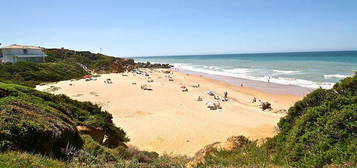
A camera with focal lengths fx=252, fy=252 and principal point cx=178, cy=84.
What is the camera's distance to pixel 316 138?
5102 millimetres

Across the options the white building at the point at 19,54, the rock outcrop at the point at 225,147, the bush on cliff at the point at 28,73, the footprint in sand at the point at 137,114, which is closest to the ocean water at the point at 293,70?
the footprint in sand at the point at 137,114

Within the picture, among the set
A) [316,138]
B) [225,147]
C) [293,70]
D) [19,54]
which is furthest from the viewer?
[293,70]

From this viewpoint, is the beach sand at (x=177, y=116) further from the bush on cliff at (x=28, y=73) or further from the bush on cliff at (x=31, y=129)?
the bush on cliff at (x=28, y=73)

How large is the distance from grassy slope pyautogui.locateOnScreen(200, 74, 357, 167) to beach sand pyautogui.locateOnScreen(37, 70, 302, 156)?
13.4 feet

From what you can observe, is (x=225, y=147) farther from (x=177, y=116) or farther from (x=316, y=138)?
(x=177, y=116)

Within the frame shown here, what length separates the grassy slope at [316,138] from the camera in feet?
14.9

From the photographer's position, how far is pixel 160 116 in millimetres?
15836

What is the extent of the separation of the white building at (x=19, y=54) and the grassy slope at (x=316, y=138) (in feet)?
154

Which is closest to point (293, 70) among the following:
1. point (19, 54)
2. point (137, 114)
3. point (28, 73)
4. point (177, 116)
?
point (177, 116)

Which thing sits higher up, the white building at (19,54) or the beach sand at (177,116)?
Answer: the white building at (19,54)

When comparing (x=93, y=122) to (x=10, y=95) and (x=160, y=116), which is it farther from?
(x=160, y=116)

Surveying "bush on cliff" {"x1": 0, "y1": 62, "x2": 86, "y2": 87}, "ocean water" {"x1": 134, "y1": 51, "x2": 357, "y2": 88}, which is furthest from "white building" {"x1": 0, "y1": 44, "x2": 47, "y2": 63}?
"ocean water" {"x1": 134, "y1": 51, "x2": 357, "y2": 88}

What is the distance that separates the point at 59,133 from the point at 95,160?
1082 mm

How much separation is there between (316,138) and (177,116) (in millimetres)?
11178
